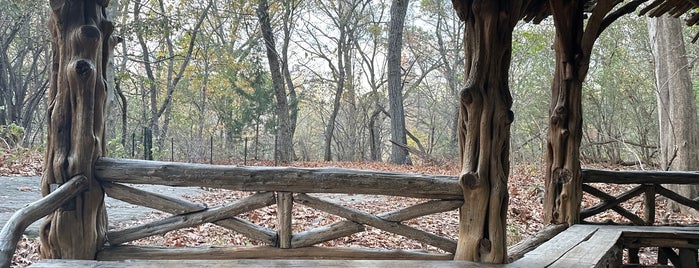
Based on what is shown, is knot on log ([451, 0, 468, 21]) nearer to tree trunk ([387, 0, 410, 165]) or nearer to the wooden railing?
the wooden railing

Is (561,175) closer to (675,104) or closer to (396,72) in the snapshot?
(675,104)

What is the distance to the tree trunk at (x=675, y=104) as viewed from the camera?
7512 mm

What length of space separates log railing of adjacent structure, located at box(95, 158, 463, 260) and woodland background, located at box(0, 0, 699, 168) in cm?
724

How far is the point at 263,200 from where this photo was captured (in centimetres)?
355

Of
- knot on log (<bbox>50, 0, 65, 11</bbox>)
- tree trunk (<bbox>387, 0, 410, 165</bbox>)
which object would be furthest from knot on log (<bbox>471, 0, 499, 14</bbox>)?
tree trunk (<bbox>387, 0, 410, 165</bbox>)

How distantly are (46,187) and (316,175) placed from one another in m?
1.86

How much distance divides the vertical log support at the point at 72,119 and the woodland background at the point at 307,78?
25.2ft

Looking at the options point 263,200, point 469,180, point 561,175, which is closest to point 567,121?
point 561,175

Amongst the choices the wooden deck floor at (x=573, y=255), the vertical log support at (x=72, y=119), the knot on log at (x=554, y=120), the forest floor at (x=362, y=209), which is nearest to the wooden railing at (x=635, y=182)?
the wooden deck floor at (x=573, y=255)

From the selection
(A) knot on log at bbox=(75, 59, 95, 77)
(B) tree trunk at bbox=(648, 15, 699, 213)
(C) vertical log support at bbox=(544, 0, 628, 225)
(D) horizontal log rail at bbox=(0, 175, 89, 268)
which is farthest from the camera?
(B) tree trunk at bbox=(648, 15, 699, 213)

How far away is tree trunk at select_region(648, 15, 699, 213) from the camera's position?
7512 mm

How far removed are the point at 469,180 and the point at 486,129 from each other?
39 cm

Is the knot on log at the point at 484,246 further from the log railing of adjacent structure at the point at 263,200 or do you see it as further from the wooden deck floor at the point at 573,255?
the log railing of adjacent structure at the point at 263,200

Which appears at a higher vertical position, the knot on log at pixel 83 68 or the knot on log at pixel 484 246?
the knot on log at pixel 83 68
